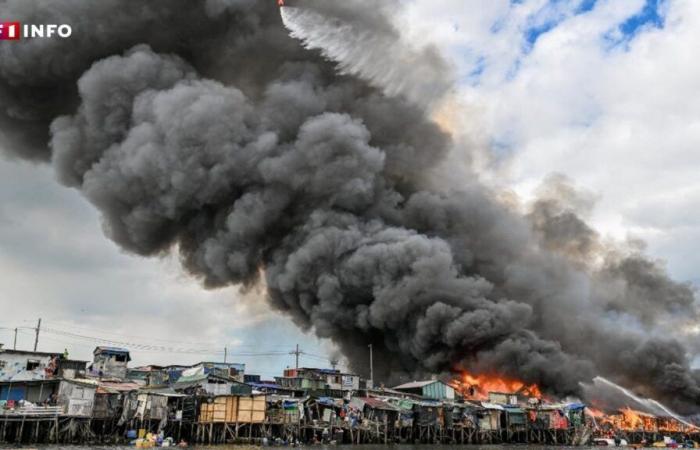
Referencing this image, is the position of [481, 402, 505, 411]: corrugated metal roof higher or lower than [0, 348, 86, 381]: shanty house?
lower

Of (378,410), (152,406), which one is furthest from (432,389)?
(152,406)

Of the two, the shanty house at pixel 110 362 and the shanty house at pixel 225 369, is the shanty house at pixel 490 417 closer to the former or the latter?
the shanty house at pixel 225 369

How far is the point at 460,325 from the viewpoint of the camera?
165 feet

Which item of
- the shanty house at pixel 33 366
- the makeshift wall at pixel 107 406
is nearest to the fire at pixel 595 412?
the makeshift wall at pixel 107 406

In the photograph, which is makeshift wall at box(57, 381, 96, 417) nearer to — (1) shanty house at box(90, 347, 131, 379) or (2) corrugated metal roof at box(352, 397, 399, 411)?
(1) shanty house at box(90, 347, 131, 379)

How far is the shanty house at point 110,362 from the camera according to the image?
47.3m

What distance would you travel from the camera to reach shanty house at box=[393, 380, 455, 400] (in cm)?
4975

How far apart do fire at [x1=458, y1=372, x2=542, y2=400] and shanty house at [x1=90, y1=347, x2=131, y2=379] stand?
26628 millimetres

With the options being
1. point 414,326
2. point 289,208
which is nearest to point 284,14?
point 289,208

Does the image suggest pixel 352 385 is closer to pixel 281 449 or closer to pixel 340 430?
pixel 340 430

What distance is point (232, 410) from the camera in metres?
38.3

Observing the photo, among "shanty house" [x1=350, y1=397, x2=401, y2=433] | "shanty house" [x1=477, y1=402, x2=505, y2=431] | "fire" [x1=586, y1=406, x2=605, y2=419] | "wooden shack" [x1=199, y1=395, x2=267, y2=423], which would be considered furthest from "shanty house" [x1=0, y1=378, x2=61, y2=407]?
"fire" [x1=586, y1=406, x2=605, y2=419]

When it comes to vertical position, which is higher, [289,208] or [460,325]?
[289,208]

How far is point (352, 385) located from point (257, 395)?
15048 mm
